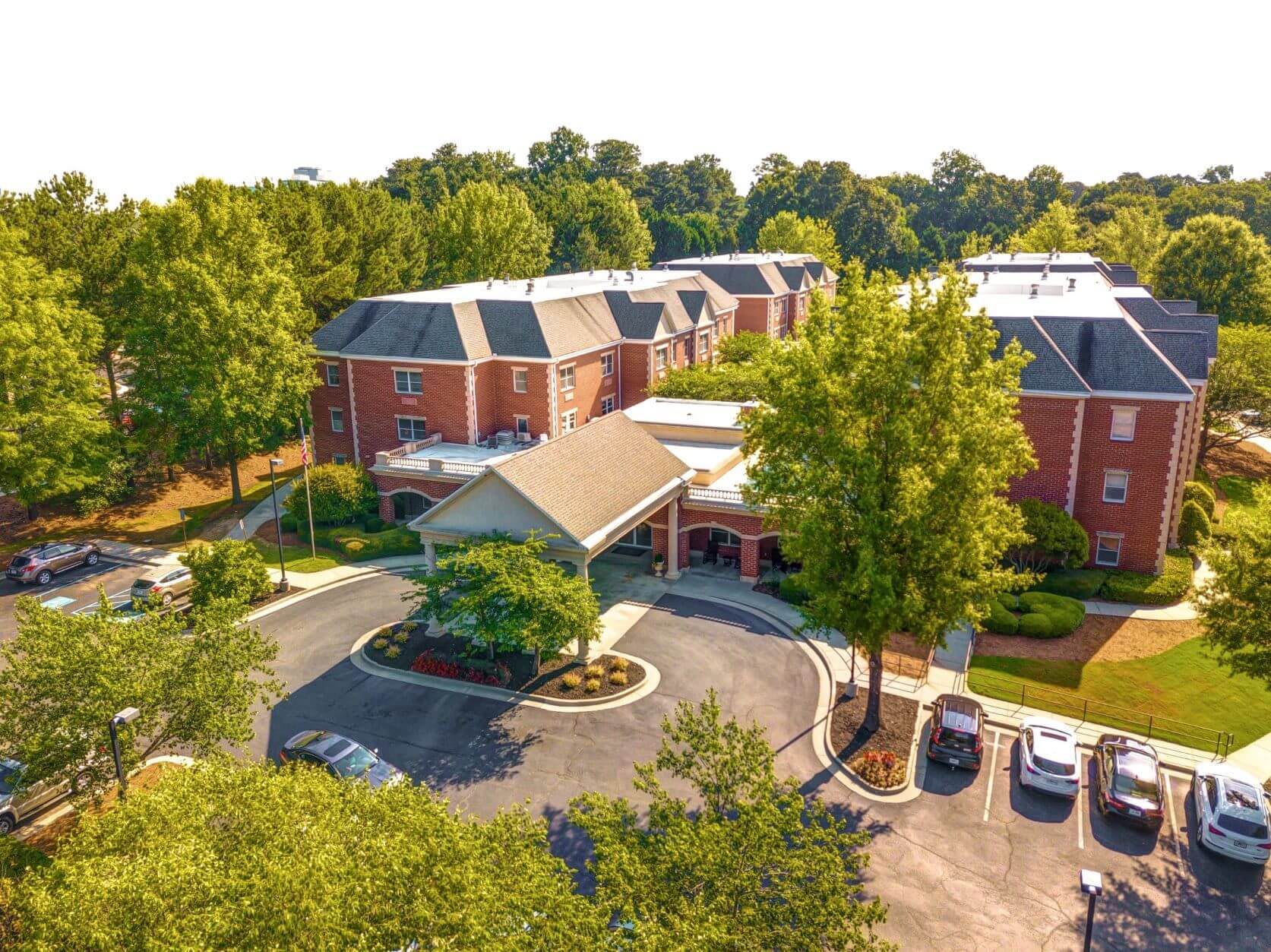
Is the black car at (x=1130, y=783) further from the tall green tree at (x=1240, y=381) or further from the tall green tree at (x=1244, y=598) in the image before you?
the tall green tree at (x=1240, y=381)

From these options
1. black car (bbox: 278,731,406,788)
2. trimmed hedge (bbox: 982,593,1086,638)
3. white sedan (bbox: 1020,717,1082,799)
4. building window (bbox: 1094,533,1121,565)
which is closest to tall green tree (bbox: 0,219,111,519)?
black car (bbox: 278,731,406,788)

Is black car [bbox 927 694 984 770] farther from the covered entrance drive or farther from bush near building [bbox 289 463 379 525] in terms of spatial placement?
bush near building [bbox 289 463 379 525]

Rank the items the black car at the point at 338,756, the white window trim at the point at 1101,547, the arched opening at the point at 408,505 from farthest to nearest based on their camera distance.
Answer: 1. the arched opening at the point at 408,505
2. the white window trim at the point at 1101,547
3. the black car at the point at 338,756

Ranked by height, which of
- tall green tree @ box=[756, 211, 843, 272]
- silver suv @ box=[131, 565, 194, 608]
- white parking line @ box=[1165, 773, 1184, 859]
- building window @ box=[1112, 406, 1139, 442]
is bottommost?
white parking line @ box=[1165, 773, 1184, 859]

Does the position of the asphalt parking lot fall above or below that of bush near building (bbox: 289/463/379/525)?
below

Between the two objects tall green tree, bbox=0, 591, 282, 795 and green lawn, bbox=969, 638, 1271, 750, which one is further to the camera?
green lawn, bbox=969, 638, 1271, 750

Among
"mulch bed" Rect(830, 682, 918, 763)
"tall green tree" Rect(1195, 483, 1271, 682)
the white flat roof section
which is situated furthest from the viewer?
the white flat roof section

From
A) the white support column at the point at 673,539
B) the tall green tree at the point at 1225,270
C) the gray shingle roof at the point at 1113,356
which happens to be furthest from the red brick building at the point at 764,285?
the white support column at the point at 673,539
